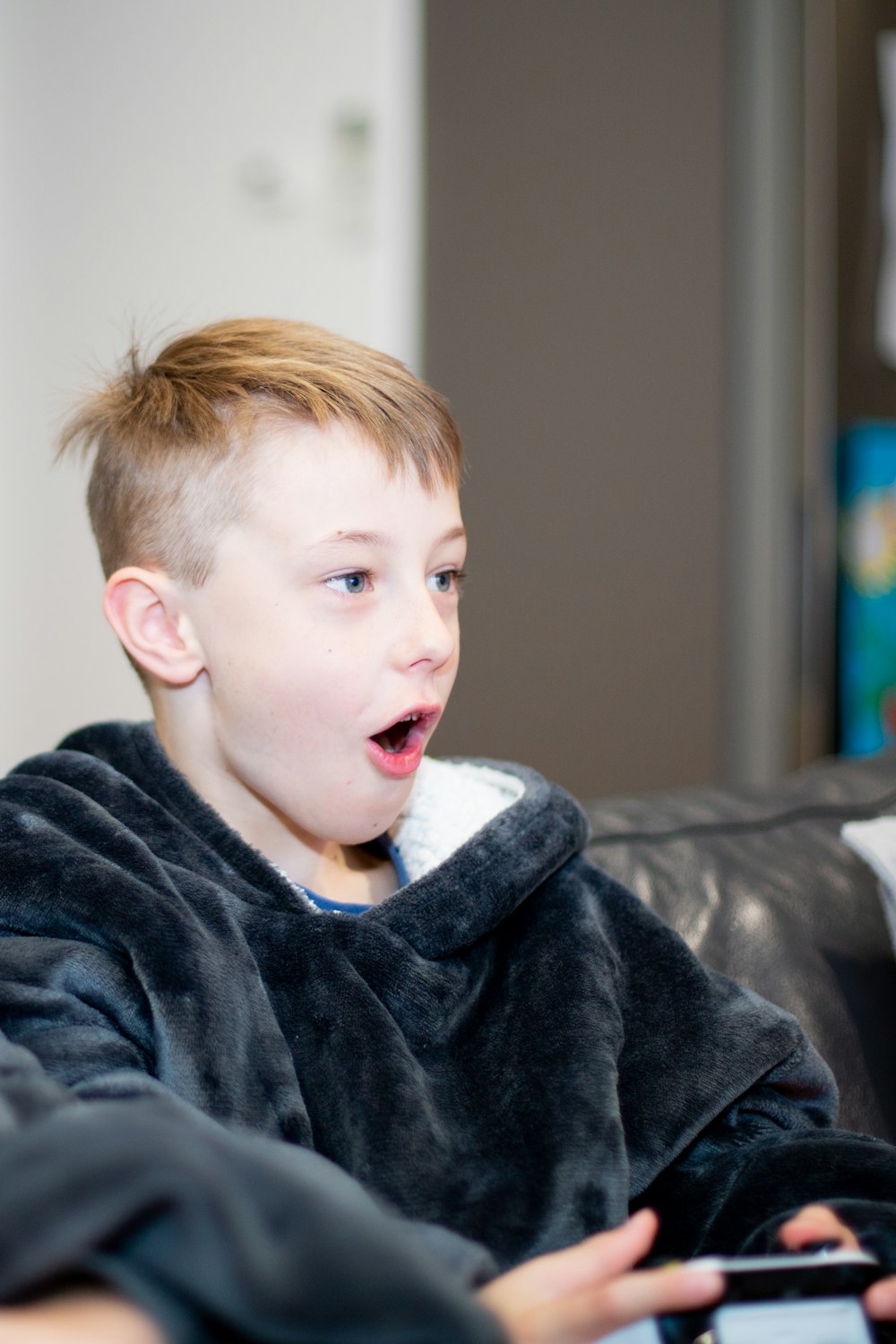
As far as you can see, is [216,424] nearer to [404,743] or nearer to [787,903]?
[404,743]

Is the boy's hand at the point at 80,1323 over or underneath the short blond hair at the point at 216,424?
underneath

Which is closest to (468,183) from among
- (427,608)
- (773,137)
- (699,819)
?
(773,137)

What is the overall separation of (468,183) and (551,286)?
0.81 feet

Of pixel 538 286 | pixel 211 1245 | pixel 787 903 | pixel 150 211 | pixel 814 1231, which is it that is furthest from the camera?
pixel 538 286

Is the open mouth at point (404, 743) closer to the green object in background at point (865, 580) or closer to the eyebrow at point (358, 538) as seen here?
the eyebrow at point (358, 538)

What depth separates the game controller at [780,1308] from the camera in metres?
0.66

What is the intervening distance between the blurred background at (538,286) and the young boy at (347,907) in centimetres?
110

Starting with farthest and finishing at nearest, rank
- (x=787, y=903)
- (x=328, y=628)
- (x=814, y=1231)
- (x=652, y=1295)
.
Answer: (x=787, y=903) < (x=328, y=628) < (x=814, y=1231) < (x=652, y=1295)

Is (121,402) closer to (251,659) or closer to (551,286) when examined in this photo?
(251,659)

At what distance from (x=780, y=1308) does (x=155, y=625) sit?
66 centimetres

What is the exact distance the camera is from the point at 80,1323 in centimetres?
50

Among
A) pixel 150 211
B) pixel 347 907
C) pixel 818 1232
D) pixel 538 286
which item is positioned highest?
pixel 150 211

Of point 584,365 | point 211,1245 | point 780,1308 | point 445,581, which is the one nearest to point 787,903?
point 445,581

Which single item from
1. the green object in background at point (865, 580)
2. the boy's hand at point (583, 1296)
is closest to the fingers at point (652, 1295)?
the boy's hand at point (583, 1296)
